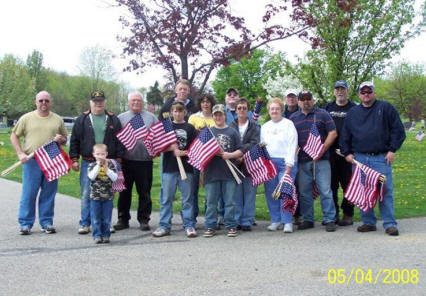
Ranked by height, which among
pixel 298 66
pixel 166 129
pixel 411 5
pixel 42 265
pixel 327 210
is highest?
pixel 411 5

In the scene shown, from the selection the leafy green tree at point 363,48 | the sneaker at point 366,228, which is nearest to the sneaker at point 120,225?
the sneaker at point 366,228

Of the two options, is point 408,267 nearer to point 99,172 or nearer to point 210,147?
point 210,147

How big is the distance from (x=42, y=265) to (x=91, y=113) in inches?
104

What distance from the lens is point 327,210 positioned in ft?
25.5

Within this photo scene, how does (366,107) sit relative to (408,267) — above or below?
above

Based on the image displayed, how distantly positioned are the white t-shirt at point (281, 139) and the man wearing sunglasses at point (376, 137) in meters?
0.88

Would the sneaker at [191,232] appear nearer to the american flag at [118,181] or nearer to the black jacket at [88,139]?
the american flag at [118,181]

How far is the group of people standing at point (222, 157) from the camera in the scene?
7.39m

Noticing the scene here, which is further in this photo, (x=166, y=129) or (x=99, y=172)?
(x=166, y=129)

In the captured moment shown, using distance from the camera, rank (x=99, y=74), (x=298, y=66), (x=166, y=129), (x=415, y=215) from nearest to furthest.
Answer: (x=166, y=129) < (x=415, y=215) < (x=298, y=66) < (x=99, y=74)

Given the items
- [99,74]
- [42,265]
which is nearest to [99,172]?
[42,265]

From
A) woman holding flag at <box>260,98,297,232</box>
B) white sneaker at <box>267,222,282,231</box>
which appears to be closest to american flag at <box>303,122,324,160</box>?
woman holding flag at <box>260,98,297,232</box>

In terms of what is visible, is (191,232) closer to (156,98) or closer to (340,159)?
(340,159)

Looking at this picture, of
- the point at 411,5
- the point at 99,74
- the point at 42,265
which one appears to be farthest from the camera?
the point at 99,74
